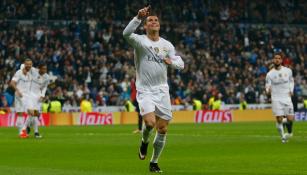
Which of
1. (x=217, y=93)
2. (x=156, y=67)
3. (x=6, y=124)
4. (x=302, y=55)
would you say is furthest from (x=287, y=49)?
(x=156, y=67)

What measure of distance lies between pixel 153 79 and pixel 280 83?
1157 centimetres

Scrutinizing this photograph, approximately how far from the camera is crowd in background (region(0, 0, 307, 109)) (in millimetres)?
48594

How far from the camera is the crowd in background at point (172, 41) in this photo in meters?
48.6

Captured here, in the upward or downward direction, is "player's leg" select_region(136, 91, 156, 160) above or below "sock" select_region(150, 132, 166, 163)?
above

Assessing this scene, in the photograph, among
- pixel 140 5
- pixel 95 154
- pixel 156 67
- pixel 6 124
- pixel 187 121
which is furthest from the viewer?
pixel 140 5

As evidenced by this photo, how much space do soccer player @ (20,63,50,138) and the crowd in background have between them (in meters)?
15.8

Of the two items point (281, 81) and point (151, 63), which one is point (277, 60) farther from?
point (151, 63)

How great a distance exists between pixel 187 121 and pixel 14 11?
1309cm

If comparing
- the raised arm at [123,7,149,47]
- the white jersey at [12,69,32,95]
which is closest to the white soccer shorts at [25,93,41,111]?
the white jersey at [12,69,32,95]

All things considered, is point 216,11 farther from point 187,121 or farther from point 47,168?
point 47,168

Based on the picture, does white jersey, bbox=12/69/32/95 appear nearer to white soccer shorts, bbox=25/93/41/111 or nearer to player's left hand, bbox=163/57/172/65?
white soccer shorts, bbox=25/93/41/111

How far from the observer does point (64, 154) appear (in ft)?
65.1

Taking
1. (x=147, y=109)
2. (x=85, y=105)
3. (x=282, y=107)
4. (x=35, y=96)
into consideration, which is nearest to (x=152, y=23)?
(x=147, y=109)

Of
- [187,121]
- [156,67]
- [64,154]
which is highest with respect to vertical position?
[156,67]
